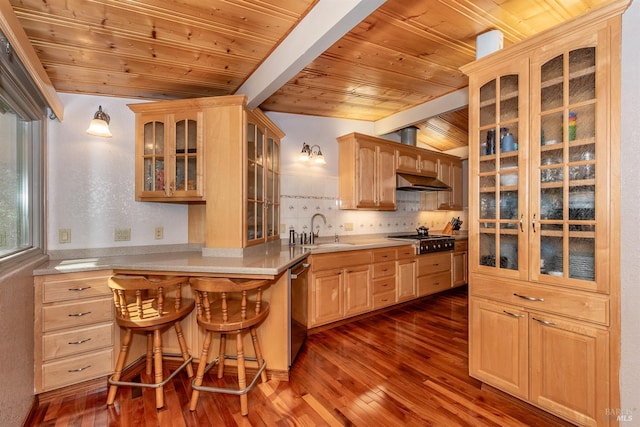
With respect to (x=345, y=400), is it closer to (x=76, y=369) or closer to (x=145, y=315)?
(x=145, y=315)

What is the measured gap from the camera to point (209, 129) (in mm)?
2447

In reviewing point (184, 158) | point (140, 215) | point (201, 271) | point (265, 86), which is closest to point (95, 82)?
point (184, 158)

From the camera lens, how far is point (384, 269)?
3365mm

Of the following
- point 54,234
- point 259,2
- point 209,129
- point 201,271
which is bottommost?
point 201,271

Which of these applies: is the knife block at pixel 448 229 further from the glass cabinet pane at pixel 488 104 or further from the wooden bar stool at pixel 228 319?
the wooden bar stool at pixel 228 319

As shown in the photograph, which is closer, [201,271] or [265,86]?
[201,271]

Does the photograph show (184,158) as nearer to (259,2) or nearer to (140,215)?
(140,215)

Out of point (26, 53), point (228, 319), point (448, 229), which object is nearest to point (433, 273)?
point (448, 229)

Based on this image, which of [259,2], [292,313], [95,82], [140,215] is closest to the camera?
[259,2]

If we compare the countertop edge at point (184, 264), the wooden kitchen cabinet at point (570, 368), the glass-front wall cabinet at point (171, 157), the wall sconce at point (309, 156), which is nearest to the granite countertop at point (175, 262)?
the countertop edge at point (184, 264)

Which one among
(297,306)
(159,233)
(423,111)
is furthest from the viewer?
(423,111)

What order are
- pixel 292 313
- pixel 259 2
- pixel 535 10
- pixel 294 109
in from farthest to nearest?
pixel 294 109 < pixel 292 313 < pixel 535 10 < pixel 259 2

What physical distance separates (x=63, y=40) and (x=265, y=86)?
1301 mm

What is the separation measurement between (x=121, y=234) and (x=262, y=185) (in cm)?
133
